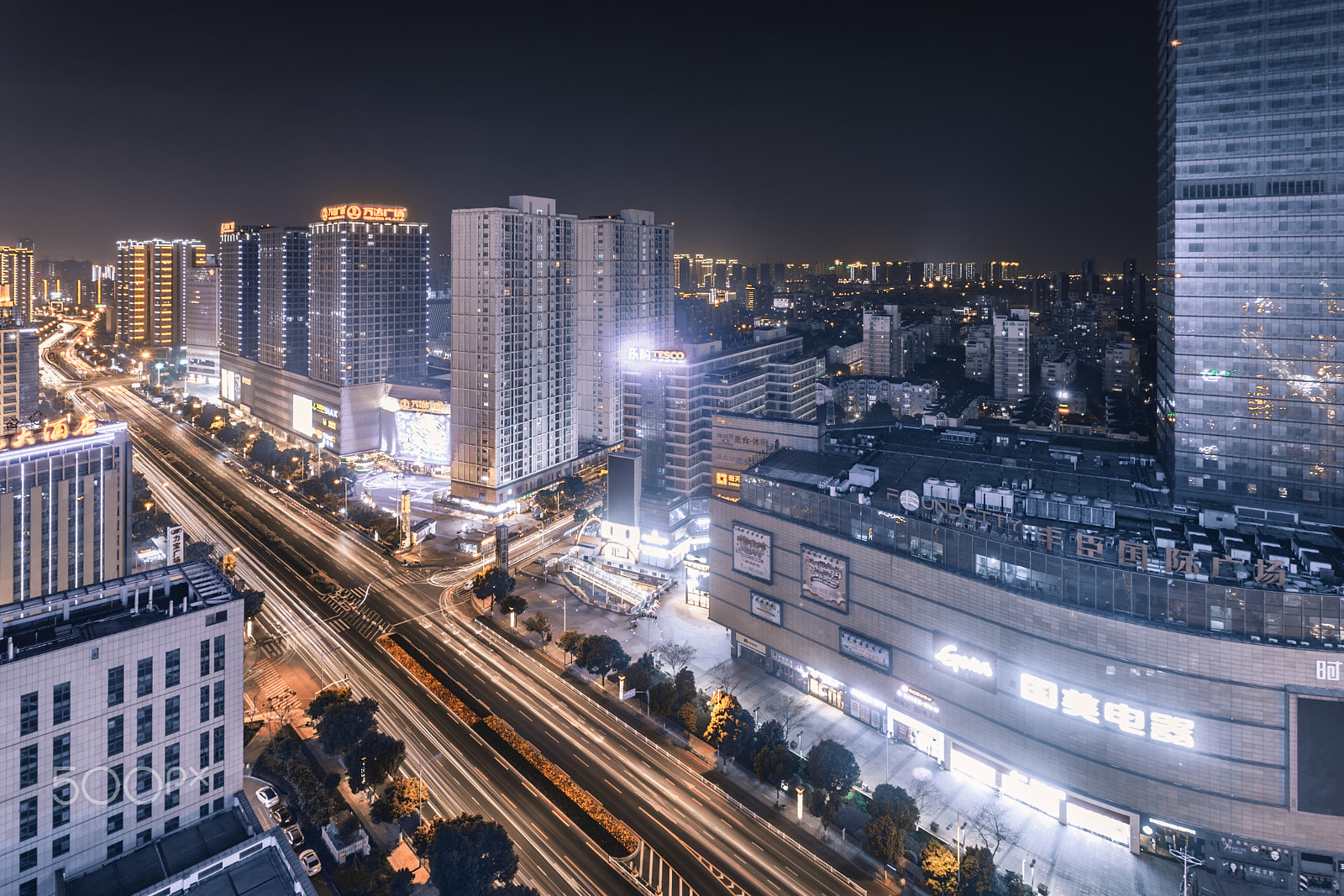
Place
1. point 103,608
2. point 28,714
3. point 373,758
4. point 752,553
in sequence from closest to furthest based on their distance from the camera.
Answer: point 28,714
point 103,608
point 373,758
point 752,553

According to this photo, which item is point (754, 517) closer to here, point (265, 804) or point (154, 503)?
point (265, 804)

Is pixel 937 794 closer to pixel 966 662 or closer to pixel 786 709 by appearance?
pixel 966 662

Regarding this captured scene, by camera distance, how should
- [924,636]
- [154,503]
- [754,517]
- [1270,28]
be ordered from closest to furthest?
[924,636]
[1270,28]
[754,517]
[154,503]

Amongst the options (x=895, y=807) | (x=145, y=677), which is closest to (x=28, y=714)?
(x=145, y=677)

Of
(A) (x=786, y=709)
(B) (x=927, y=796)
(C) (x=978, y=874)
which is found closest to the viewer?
(C) (x=978, y=874)

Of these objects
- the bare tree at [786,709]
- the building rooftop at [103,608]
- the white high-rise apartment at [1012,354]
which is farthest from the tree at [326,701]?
the white high-rise apartment at [1012,354]

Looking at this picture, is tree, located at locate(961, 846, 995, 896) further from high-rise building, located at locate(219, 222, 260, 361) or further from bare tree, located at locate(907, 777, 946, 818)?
high-rise building, located at locate(219, 222, 260, 361)

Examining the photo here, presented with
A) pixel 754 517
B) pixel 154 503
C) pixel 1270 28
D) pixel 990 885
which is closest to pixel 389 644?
pixel 754 517
